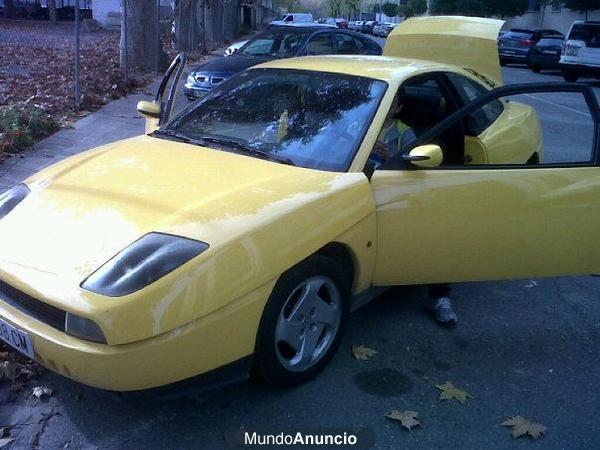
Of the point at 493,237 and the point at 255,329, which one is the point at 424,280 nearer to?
the point at 493,237

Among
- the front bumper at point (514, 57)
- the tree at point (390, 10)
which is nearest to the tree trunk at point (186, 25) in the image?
the front bumper at point (514, 57)

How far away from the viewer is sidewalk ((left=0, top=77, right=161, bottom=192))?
20.9 ft

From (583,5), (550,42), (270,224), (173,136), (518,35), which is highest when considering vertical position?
(583,5)

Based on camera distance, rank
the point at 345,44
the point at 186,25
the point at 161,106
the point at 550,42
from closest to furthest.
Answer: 1. the point at 161,106
2. the point at 345,44
3. the point at 186,25
4. the point at 550,42

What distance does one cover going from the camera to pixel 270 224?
2.72 metres

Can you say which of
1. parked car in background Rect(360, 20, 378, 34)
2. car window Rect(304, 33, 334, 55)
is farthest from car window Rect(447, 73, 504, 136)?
parked car in background Rect(360, 20, 378, 34)

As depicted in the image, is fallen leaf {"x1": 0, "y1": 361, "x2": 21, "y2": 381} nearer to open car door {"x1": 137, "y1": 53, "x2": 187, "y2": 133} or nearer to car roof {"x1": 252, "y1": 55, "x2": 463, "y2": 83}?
open car door {"x1": 137, "y1": 53, "x2": 187, "y2": 133}

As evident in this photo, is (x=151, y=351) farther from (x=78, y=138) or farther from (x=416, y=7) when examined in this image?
(x=416, y=7)

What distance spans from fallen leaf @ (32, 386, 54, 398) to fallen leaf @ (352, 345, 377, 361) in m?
1.59

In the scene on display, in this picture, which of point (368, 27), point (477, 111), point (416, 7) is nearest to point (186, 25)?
point (477, 111)

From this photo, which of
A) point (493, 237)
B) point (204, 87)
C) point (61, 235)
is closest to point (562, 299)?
point (493, 237)

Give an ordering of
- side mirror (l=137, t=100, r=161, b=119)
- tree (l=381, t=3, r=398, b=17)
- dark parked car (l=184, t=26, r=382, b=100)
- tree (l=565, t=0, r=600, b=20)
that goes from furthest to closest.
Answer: tree (l=381, t=3, r=398, b=17) → tree (l=565, t=0, r=600, b=20) → dark parked car (l=184, t=26, r=382, b=100) → side mirror (l=137, t=100, r=161, b=119)

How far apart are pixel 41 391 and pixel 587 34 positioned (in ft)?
72.6

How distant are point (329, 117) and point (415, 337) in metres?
1.39
